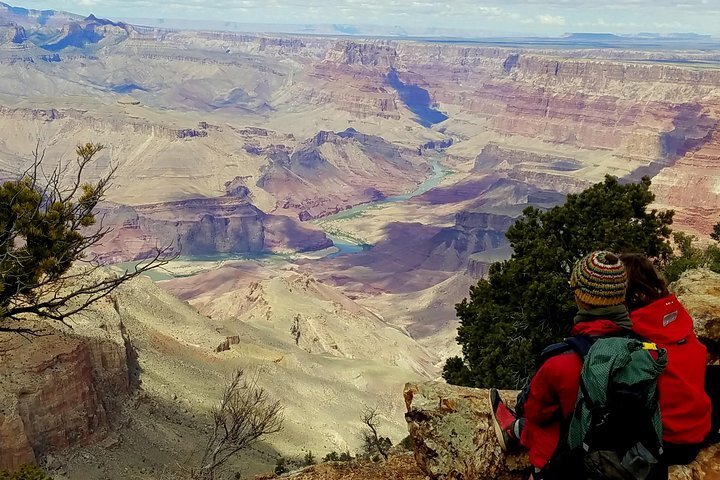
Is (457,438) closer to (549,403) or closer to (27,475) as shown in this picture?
(549,403)

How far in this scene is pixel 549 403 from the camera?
5.21 m

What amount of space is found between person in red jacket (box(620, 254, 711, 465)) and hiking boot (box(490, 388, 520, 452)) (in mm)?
1386

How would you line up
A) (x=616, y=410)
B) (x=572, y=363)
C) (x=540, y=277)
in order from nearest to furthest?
(x=616, y=410)
(x=572, y=363)
(x=540, y=277)

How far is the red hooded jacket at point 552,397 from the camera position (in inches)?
197

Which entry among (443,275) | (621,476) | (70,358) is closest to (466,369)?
(70,358)

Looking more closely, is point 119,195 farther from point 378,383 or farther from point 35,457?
point 35,457

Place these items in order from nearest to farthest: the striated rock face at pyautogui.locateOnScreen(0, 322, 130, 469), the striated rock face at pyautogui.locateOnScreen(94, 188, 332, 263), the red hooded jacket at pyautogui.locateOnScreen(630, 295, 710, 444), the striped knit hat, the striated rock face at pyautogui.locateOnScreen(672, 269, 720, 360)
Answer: the striped knit hat < the red hooded jacket at pyautogui.locateOnScreen(630, 295, 710, 444) < the striated rock face at pyautogui.locateOnScreen(672, 269, 720, 360) < the striated rock face at pyautogui.locateOnScreen(0, 322, 130, 469) < the striated rock face at pyautogui.locateOnScreen(94, 188, 332, 263)

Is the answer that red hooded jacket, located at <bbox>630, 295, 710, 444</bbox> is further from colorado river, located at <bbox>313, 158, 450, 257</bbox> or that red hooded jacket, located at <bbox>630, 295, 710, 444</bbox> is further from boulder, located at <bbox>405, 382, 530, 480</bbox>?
colorado river, located at <bbox>313, 158, 450, 257</bbox>

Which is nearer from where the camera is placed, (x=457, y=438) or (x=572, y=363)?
(x=572, y=363)

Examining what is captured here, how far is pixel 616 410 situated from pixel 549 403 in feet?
1.80

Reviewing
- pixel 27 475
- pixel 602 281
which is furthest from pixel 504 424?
pixel 27 475

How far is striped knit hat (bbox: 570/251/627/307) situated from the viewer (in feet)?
17.0

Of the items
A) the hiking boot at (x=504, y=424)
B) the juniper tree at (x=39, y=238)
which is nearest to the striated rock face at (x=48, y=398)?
the juniper tree at (x=39, y=238)

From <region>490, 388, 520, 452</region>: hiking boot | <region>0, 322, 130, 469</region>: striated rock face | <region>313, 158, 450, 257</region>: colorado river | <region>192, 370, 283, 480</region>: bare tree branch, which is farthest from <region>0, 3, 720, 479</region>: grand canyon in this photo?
<region>490, 388, 520, 452</region>: hiking boot
